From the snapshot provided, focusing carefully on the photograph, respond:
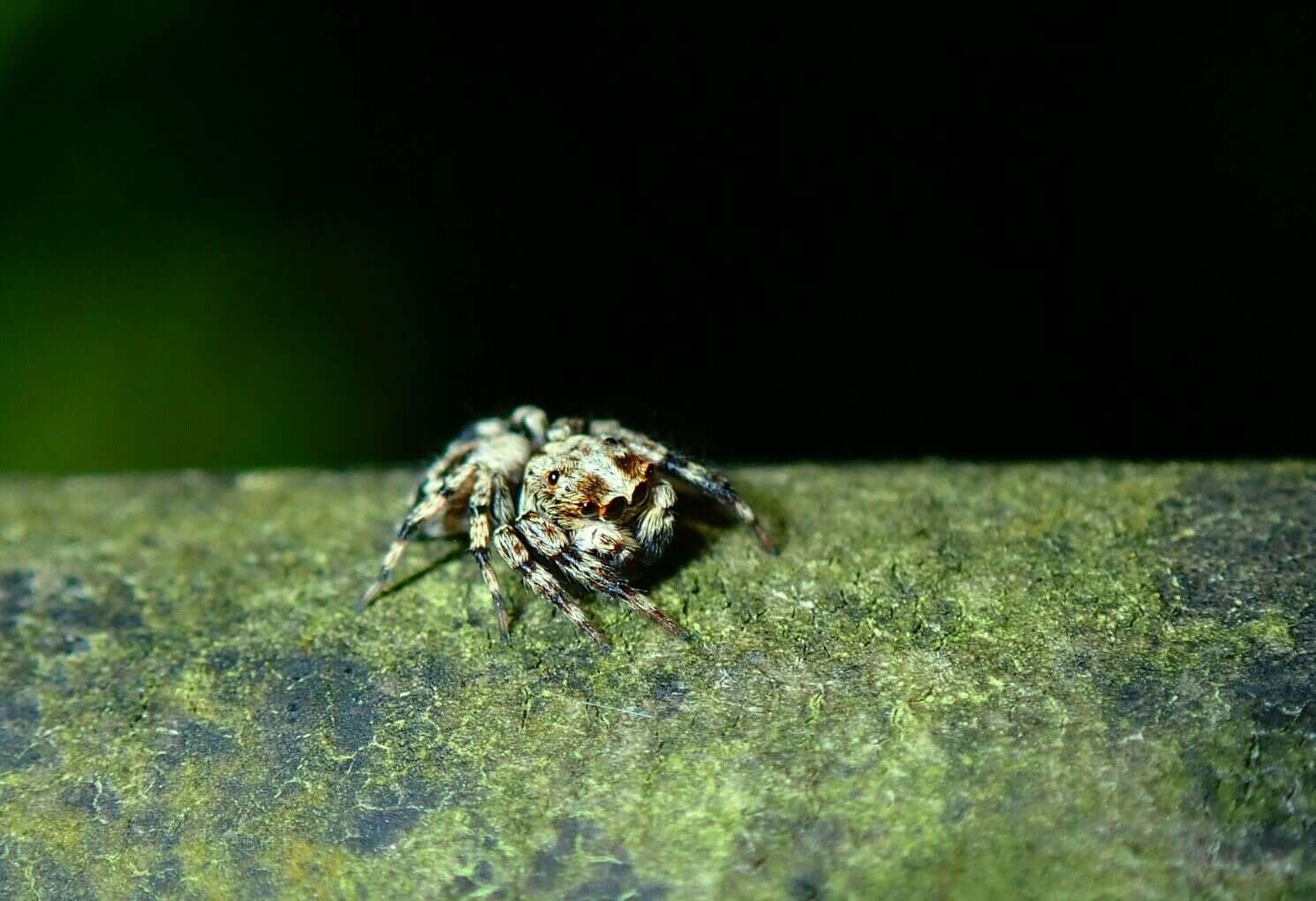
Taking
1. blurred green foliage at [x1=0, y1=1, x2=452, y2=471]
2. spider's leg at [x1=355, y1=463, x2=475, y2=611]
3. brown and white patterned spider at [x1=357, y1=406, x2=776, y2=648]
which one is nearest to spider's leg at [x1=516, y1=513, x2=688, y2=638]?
brown and white patterned spider at [x1=357, y1=406, x2=776, y2=648]

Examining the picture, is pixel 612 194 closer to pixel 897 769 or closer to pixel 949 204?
pixel 949 204

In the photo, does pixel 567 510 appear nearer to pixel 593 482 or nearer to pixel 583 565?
pixel 593 482

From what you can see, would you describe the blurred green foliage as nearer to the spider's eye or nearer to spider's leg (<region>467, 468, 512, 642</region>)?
spider's leg (<region>467, 468, 512, 642</region>)

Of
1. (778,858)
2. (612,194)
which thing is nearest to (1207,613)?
(778,858)

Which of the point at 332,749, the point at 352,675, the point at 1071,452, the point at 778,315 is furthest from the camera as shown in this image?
the point at 778,315

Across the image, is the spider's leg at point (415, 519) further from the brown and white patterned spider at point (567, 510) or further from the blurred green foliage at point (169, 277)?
the blurred green foliage at point (169, 277)

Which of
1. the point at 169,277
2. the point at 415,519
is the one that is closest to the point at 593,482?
the point at 415,519
